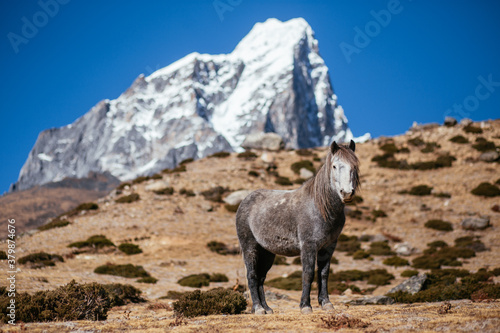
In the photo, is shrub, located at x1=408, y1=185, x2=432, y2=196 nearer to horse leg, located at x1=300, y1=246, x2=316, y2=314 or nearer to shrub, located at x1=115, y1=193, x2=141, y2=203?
shrub, located at x1=115, y1=193, x2=141, y2=203

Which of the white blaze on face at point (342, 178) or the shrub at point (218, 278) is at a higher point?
the white blaze on face at point (342, 178)

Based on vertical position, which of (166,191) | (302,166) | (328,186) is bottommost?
(328,186)

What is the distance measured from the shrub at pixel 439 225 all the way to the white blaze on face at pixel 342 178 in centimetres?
2880

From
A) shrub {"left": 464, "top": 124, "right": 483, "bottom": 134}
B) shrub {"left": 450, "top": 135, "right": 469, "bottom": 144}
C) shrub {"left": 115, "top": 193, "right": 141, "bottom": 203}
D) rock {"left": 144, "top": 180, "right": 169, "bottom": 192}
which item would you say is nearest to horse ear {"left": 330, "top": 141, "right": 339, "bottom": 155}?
shrub {"left": 115, "top": 193, "right": 141, "bottom": 203}

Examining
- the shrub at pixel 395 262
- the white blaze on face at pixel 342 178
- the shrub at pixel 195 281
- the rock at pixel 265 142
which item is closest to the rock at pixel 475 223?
the shrub at pixel 395 262

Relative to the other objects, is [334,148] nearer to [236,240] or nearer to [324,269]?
[324,269]

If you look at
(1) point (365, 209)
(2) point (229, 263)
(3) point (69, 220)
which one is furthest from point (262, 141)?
(2) point (229, 263)

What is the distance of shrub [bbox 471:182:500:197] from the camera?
Answer: 1457 inches

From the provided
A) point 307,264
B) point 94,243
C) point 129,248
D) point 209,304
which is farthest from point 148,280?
point 307,264

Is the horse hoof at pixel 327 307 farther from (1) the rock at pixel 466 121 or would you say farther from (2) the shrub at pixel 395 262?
(1) the rock at pixel 466 121

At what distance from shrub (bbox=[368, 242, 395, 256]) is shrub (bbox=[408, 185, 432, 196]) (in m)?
11.8

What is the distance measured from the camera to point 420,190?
41.0m

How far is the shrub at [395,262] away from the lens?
25875 millimetres

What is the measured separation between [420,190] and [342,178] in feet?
121
